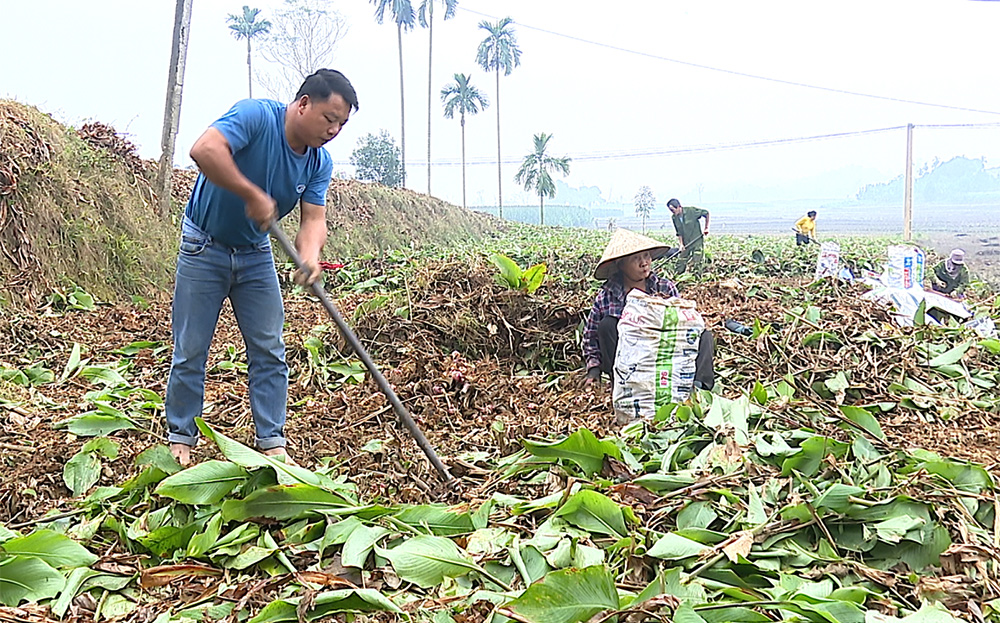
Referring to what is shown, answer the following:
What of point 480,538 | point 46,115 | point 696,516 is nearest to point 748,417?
point 696,516

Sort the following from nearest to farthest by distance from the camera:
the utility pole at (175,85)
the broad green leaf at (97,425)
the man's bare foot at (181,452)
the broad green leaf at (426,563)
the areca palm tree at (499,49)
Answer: the broad green leaf at (426,563), the man's bare foot at (181,452), the broad green leaf at (97,425), the utility pole at (175,85), the areca palm tree at (499,49)

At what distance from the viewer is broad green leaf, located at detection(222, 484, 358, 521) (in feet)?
7.02

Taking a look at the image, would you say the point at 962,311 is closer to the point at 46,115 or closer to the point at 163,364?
the point at 163,364

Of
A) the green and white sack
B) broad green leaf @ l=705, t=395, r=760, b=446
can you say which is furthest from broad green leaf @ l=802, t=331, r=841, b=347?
broad green leaf @ l=705, t=395, r=760, b=446

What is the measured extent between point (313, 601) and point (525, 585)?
0.45 metres

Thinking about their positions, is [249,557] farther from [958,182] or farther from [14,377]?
[958,182]

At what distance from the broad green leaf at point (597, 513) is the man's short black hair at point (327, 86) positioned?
133 cm

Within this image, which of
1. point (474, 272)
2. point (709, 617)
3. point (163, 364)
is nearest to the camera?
point (709, 617)

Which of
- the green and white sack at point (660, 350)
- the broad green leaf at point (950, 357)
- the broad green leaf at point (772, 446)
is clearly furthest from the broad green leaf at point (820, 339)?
the broad green leaf at point (772, 446)

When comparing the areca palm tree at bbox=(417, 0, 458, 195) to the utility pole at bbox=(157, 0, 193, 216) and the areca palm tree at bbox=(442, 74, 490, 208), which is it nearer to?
the areca palm tree at bbox=(442, 74, 490, 208)

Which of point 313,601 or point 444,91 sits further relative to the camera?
point 444,91

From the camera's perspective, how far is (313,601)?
1762 mm

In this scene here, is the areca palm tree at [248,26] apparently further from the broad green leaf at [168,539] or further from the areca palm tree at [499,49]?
the broad green leaf at [168,539]

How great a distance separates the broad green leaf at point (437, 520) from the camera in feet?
7.04
